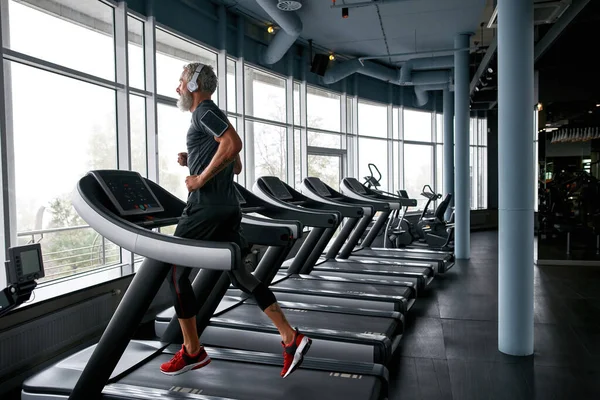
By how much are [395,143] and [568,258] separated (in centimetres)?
506

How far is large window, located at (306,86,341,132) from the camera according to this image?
9.26 meters

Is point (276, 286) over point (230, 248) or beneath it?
beneath

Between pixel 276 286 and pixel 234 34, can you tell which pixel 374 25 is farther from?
pixel 276 286

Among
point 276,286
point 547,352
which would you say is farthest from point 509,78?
point 276,286

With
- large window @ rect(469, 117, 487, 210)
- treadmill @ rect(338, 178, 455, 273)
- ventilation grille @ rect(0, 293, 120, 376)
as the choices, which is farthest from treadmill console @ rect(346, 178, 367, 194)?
large window @ rect(469, 117, 487, 210)

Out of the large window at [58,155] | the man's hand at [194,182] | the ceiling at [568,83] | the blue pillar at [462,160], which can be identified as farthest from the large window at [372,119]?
the man's hand at [194,182]

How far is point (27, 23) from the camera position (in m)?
3.95

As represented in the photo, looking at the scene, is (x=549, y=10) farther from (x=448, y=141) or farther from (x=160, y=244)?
(x=448, y=141)

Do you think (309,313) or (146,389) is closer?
(146,389)

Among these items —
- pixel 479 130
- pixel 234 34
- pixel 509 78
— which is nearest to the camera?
pixel 509 78

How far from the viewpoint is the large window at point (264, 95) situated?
25.0 ft

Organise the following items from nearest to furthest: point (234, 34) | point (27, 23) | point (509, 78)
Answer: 1. point (509, 78)
2. point (27, 23)
3. point (234, 34)

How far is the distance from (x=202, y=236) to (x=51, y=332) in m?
1.77

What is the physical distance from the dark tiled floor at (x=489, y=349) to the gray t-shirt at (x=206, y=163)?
1500mm
